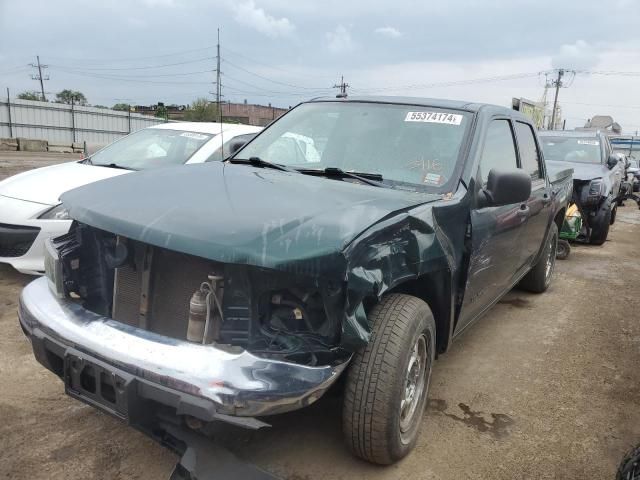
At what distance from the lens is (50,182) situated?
5129 mm

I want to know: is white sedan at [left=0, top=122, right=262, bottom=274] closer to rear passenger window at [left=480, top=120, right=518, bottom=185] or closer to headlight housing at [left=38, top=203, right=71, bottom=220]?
headlight housing at [left=38, top=203, right=71, bottom=220]

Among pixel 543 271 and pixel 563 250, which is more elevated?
pixel 543 271

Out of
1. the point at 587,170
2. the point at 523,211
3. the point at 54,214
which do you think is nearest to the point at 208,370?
the point at 523,211

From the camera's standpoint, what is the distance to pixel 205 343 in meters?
2.16

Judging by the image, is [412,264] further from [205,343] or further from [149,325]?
[149,325]

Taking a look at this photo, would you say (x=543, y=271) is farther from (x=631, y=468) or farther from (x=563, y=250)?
(x=631, y=468)

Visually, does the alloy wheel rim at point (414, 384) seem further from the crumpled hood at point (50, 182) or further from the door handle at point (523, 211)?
the crumpled hood at point (50, 182)

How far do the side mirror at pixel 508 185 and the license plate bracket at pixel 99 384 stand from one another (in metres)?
2.13

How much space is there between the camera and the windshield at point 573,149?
919 centimetres

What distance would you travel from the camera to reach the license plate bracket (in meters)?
2.04

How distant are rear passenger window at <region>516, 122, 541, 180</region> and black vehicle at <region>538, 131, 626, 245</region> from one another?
291cm

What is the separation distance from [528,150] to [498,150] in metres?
0.95

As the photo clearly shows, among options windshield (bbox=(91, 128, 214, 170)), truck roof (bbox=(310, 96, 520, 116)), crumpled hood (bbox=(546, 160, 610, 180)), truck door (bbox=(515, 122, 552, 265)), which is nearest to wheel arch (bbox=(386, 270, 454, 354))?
truck roof (bbox=(310, 96, 520, 116))

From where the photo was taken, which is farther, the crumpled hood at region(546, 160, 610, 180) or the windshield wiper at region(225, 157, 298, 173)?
the crumpled hood at region(546, 160, 610, 180)
